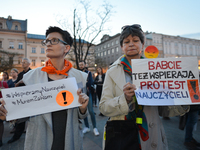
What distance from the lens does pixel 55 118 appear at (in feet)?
4.42

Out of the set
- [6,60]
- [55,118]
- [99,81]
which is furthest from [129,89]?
[6,60]

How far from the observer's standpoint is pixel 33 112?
1212 mm

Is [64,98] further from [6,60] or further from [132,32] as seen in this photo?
[6,60]

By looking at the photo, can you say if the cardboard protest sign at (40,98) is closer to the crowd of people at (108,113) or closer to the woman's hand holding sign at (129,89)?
the crowd of people at (108,113)

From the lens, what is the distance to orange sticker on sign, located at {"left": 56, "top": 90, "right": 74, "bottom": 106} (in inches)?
50.3

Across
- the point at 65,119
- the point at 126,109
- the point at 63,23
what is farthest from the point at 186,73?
the point at 63,23

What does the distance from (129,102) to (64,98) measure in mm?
702

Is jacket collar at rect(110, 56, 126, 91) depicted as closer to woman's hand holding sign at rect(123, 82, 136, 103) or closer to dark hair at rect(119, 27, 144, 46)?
woman's hand holding sign at rect(123, 82, 136, 103)

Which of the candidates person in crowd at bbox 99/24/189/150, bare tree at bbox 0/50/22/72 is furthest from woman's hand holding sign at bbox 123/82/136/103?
bare tree at bbox 0/50/22/72

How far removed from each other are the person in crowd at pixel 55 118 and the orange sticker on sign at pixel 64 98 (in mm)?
92

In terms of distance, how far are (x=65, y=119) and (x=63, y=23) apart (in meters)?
16.0

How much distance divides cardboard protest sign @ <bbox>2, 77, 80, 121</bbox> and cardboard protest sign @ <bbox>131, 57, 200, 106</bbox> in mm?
714

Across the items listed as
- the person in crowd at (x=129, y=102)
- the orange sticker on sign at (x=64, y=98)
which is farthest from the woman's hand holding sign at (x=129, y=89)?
the orange sticker on sign at (x=64, y=98)

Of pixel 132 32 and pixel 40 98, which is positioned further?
pixel 132 32
